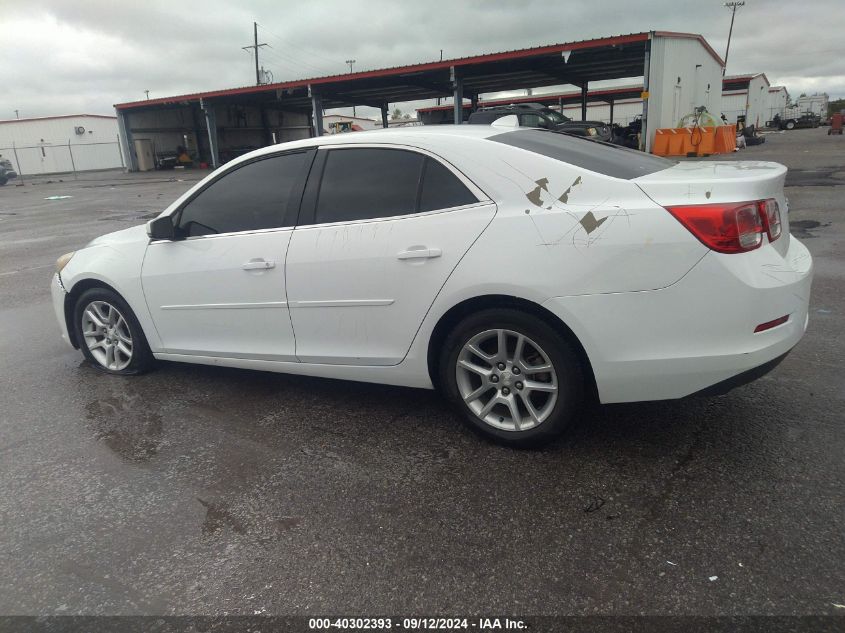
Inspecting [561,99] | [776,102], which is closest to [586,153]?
[561,99]

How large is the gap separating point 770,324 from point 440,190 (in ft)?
5.52

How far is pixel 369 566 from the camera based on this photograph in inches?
97.0

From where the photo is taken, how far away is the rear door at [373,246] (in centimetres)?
319

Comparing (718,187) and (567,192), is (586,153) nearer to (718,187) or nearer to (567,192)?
(567,192)

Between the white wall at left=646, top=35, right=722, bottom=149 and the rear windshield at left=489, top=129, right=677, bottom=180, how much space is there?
22.0m

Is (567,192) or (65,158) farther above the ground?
(567,192)

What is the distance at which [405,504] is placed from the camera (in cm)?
286

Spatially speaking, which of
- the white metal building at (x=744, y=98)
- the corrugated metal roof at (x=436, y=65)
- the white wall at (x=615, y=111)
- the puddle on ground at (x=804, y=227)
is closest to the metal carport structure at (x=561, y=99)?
the white wall at (x=615, y=111)

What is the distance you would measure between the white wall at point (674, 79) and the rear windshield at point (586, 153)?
2196 cm

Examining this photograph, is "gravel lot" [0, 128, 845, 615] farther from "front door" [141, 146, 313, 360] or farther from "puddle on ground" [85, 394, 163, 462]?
"front door" [141, 146, 313, 360]

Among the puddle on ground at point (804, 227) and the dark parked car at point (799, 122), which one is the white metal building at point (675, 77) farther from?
the dark parked car at point (799, 122)

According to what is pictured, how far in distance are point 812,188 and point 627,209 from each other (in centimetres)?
1312

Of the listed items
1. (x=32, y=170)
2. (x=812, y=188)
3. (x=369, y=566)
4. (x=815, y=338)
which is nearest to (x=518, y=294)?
(x=369, y=566)

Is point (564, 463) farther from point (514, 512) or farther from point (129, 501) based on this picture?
point (129, 501)
